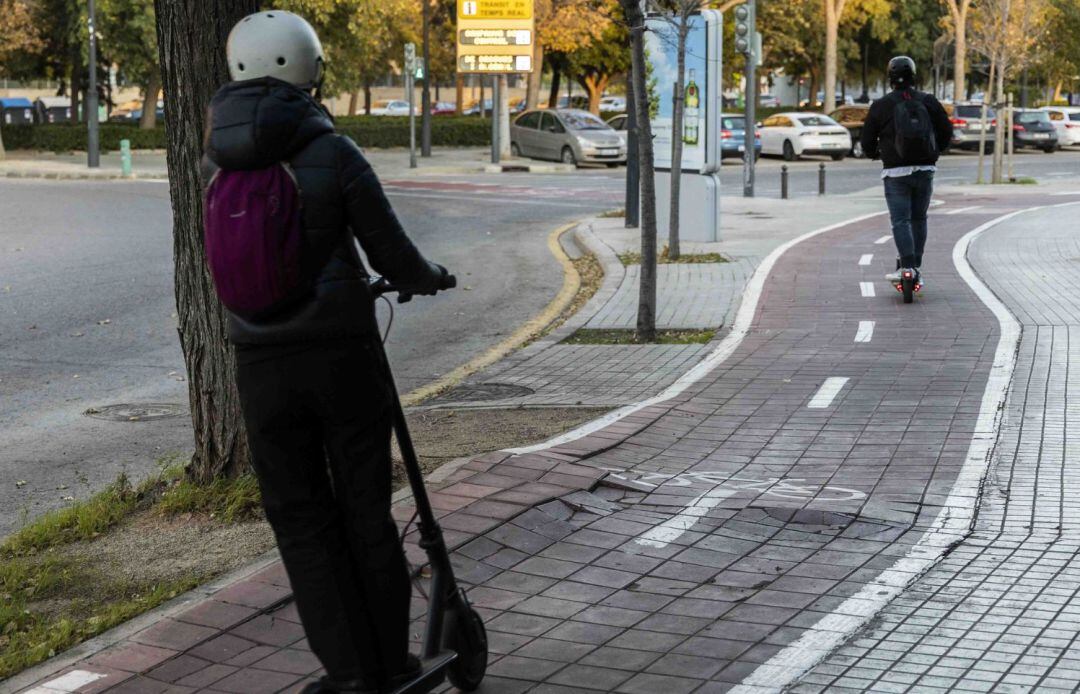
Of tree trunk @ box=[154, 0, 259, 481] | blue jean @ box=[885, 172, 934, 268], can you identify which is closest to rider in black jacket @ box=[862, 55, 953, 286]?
blue jean @ box=[885, 172, 934, 268]

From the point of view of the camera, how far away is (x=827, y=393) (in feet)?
27.6

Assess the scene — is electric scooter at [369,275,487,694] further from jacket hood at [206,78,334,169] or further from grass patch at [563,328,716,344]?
grass patch at [563,328,716,344]

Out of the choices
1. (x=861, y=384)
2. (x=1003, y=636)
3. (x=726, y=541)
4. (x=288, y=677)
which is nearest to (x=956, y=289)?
(x=861, y=384)

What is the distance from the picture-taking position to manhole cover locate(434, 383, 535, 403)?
888cm

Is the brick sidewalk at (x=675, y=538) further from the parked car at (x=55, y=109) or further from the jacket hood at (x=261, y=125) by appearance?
the parked car at (x=55, y=109)

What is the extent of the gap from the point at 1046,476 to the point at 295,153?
4215 mm

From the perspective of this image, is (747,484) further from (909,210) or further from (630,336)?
(909,210)

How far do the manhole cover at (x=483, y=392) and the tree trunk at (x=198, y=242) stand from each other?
2.87 meters

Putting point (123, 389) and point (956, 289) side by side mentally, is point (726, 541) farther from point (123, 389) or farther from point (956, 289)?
point (956, 289)

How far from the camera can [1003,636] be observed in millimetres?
4543

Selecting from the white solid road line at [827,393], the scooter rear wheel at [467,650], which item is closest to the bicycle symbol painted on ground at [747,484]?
the white solid road line at [827,393]

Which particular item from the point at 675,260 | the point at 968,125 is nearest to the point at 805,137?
the point at 968,125

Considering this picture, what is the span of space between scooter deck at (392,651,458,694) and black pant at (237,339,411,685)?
Result: 6 cm

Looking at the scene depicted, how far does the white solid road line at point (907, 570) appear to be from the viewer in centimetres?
428
